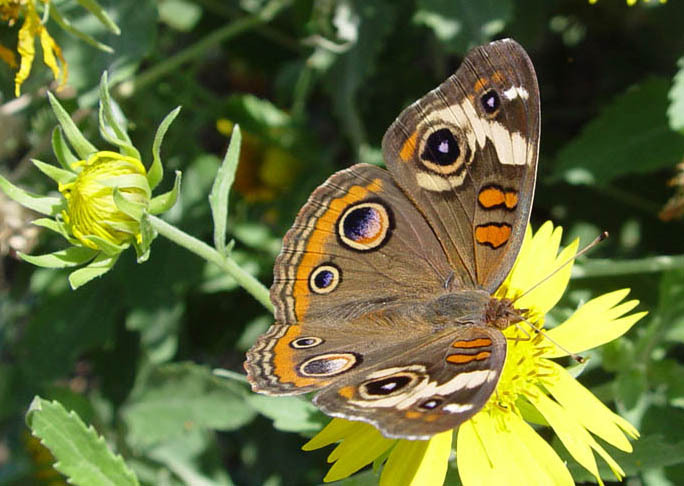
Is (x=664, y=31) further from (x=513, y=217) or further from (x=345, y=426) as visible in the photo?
(x=345, y=426)

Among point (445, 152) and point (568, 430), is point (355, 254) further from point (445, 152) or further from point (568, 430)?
point (568, 430)

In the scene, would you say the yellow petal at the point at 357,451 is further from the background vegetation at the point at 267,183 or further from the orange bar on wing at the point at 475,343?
the background vegetation at the point at 267,183

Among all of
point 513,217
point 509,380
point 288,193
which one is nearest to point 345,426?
point 509,380

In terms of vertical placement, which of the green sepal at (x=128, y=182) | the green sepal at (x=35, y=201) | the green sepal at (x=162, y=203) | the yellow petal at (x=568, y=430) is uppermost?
the green sepal at (x=128, y=182)

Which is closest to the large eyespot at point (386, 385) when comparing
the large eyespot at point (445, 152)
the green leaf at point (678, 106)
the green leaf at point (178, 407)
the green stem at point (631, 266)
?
the large eyespot at point (445, 152)

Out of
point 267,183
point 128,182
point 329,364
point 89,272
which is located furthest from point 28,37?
point 267,183

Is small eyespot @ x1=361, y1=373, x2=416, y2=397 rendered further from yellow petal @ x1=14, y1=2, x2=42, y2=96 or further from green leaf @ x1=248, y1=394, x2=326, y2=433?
yellow petal @ x1=14, y1=2, x2=42, y2=96

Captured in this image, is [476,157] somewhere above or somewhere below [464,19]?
below
